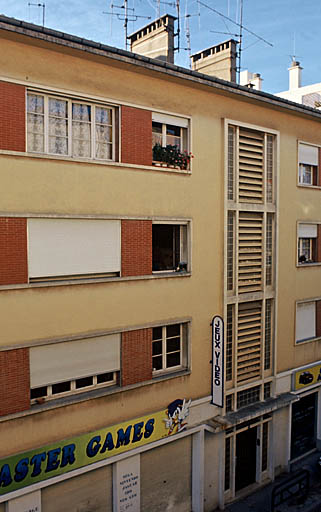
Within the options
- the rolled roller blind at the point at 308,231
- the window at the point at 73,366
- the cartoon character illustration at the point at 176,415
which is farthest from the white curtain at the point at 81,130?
the rolled roller blind at the point at 308,231

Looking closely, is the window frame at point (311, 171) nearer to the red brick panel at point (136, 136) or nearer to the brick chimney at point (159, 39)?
the brick chimney at point (159, 39)

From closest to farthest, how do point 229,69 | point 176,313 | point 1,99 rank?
point 1,99, point 176,313, point 229,69

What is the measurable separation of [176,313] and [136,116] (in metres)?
5.33

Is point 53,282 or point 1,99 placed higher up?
point 1,99

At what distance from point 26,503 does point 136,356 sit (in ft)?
13.4

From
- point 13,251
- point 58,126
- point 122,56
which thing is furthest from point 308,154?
point 13,251

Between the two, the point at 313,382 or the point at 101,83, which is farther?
the point at 313,382

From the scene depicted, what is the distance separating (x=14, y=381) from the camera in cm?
973

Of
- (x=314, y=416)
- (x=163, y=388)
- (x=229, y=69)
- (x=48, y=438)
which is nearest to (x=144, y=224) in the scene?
(x=163, y=388)

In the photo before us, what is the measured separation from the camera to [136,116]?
37.9ft

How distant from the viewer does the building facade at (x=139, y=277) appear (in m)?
9.82

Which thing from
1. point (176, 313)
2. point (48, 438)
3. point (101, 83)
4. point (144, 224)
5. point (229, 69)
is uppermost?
point (229, 69)

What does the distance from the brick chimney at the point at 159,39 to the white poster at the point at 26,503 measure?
1241 cm

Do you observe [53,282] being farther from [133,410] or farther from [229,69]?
[229,69]
